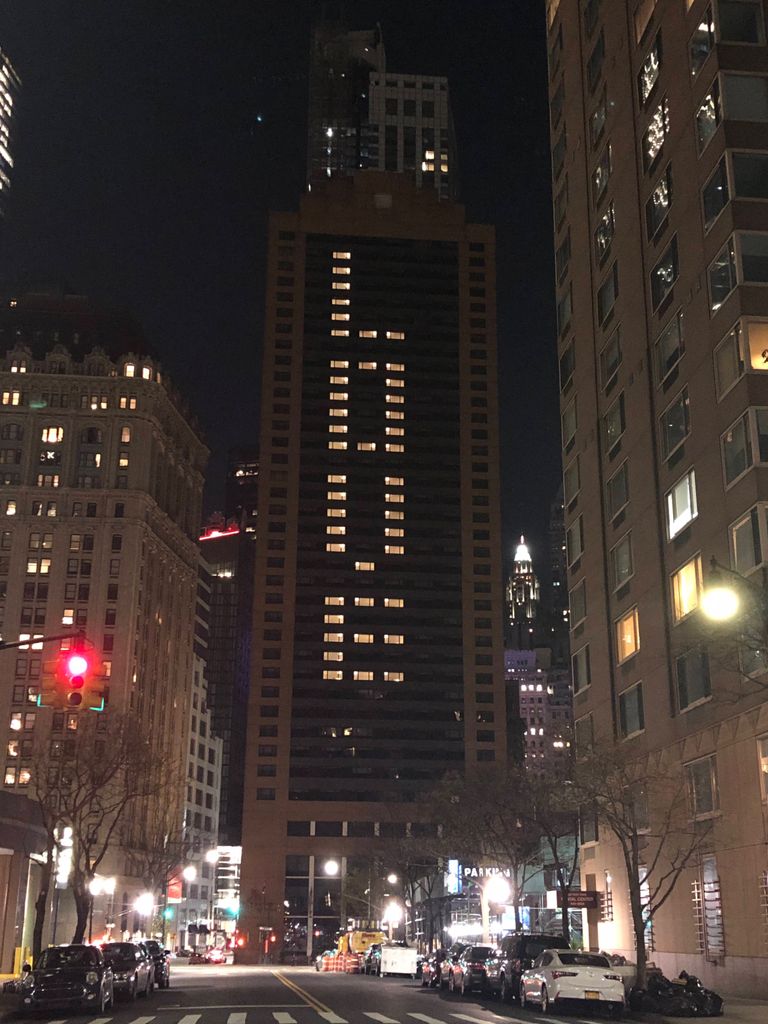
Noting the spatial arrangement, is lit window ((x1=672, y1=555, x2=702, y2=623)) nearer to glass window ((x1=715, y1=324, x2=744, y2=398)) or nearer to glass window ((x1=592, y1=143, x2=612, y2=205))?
glass window ((x1=715, y1=324, x2=744, y2=398))

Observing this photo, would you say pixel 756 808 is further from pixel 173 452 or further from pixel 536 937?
pixel 173 452

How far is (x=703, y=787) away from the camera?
38.1m

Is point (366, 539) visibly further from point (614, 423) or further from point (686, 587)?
point (686, 587)

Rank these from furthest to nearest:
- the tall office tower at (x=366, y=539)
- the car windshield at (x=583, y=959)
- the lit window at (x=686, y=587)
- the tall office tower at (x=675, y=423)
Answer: the tall office tower at (x=366, y=539) < the lit window at (x=686, y=587) < the tall office tower at (x=675, y=423) < the car windshield at (x=583, y=959)

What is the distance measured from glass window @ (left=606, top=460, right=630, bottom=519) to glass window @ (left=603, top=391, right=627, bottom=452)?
1.66m

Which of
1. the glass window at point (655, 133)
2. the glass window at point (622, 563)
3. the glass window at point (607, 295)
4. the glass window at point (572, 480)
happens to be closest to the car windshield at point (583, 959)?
the glass window at point (622, 563)

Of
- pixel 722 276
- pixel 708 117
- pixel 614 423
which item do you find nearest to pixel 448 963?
pixel 614 423

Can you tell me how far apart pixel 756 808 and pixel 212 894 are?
152 m

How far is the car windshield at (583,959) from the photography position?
28.2 metres

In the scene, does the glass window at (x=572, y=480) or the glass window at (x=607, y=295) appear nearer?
the glass window at (x=607, y=295)

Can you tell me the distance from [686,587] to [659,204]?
17.0 m

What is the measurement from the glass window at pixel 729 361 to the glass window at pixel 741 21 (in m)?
12.3

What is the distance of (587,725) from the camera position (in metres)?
52.0

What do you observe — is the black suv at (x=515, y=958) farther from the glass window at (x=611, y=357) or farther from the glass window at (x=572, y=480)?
the glass window at (x=572, y=480)
